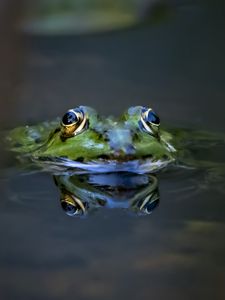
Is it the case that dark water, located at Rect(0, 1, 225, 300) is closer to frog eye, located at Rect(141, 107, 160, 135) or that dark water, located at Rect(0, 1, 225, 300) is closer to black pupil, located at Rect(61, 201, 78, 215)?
black pupil, located at Rect(61, 201, 78, 215)

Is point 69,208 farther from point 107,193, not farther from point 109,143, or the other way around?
point 109,143

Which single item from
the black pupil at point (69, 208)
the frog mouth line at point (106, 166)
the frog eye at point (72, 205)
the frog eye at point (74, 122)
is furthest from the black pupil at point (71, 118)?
the black pupil at point (69, 208)

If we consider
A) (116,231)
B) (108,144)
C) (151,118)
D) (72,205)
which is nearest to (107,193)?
(72,205)
